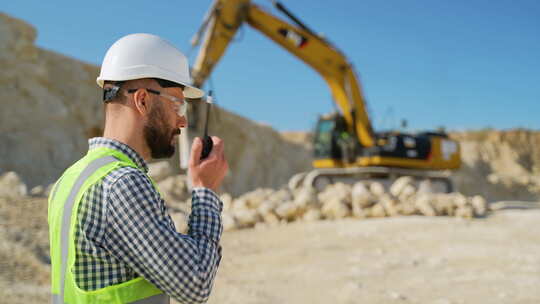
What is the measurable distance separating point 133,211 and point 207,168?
0.91ft

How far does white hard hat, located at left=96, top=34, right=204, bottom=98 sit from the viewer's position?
Result: 1257 millimetres

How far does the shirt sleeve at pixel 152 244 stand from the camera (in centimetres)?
104

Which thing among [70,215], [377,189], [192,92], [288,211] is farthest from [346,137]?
[70,215]

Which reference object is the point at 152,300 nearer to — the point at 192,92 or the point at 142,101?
the point at 142,101

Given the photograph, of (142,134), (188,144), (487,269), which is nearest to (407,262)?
(487,269)

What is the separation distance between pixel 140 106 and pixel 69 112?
45.4 ft

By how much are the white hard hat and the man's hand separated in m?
0.21

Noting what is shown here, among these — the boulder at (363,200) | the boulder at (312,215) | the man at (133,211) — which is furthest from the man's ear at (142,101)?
the boulder at (363,200)

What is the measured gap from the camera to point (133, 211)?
1.04 m

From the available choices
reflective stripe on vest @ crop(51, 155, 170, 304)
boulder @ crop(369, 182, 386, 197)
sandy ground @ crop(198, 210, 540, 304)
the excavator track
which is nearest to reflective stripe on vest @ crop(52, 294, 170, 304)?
reflective stripe on vest @ crop(51, 155, 170, 304)

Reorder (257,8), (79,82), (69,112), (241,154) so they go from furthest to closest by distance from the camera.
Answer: (241,154) → (79,82) → (69,112) → (257,8)

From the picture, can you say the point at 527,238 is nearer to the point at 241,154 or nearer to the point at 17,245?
the point at 17,245

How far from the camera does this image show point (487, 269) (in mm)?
4855

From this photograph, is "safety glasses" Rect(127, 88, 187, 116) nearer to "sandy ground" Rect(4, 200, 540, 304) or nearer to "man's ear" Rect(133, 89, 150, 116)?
"man's ear" Rect(133, 89, 150, 116)
